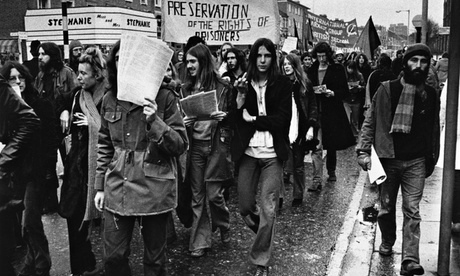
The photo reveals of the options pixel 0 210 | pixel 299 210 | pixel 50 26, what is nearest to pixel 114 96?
pixel 0 210

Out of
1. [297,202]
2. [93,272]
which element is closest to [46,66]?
[93,272]

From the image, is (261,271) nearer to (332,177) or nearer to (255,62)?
(255,62)

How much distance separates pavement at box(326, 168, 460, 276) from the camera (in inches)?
212

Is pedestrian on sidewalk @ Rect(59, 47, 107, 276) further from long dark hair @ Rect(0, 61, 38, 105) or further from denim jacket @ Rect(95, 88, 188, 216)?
denim jacket @ Rect(95, 88, 188, 216)

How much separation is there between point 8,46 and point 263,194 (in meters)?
30.5

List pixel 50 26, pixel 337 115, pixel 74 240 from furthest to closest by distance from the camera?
1. pixel 50 26
2. pixel 337 115
3. pixel 74 240

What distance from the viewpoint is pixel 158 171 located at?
395 centimetres

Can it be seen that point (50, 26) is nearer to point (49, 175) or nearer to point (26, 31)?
point (26, 31)

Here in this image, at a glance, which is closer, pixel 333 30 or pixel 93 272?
pixel 93 272

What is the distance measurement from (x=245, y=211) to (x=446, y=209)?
5.88 feet

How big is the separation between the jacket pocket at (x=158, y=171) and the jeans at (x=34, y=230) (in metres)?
1.48

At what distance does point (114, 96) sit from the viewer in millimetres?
4082

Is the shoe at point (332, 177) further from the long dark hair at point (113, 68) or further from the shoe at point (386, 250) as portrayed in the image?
the long dark hair at point (113, 68)

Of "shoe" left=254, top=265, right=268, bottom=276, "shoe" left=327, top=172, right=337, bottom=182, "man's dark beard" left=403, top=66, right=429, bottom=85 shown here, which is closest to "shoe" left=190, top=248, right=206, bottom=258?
"shoe" left=254, top=265, right=268, bottom=276
